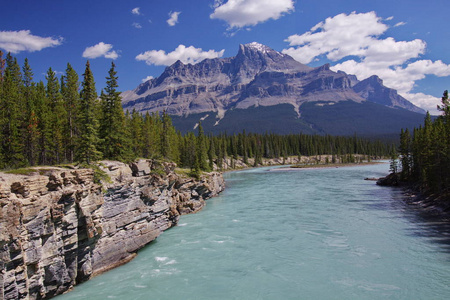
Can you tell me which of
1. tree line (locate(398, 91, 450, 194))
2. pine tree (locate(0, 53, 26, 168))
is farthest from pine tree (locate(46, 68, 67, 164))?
tree line (locate(398, 91, 450, 194))

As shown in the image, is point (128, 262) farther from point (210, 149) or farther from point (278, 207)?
point (210, 149)

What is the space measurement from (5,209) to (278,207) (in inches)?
1412

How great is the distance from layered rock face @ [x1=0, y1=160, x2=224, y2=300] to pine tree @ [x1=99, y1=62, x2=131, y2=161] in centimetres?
466

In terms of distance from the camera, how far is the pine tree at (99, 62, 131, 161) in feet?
109

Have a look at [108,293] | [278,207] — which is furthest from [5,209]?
[278,207]

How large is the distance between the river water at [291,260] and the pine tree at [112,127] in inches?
449

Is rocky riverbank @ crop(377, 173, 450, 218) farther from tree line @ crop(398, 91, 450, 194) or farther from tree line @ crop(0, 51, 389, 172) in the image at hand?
tree line @ crop(0, 51, 389, 172)

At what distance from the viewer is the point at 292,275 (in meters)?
20.9

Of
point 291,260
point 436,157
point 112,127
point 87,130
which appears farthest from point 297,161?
point 87,130

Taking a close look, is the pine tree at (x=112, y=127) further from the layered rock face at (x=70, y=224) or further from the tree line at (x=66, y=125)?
the layered rock face at (x=70, y=224)

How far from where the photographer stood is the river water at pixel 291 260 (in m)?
18.9

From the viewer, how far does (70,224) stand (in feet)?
64.4

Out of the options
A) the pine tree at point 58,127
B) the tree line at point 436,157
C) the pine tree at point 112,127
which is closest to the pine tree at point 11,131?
the pine tree at point 58,127

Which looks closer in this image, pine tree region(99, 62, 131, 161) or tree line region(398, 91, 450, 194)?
pine tree region(99, 62, 131, 161)
